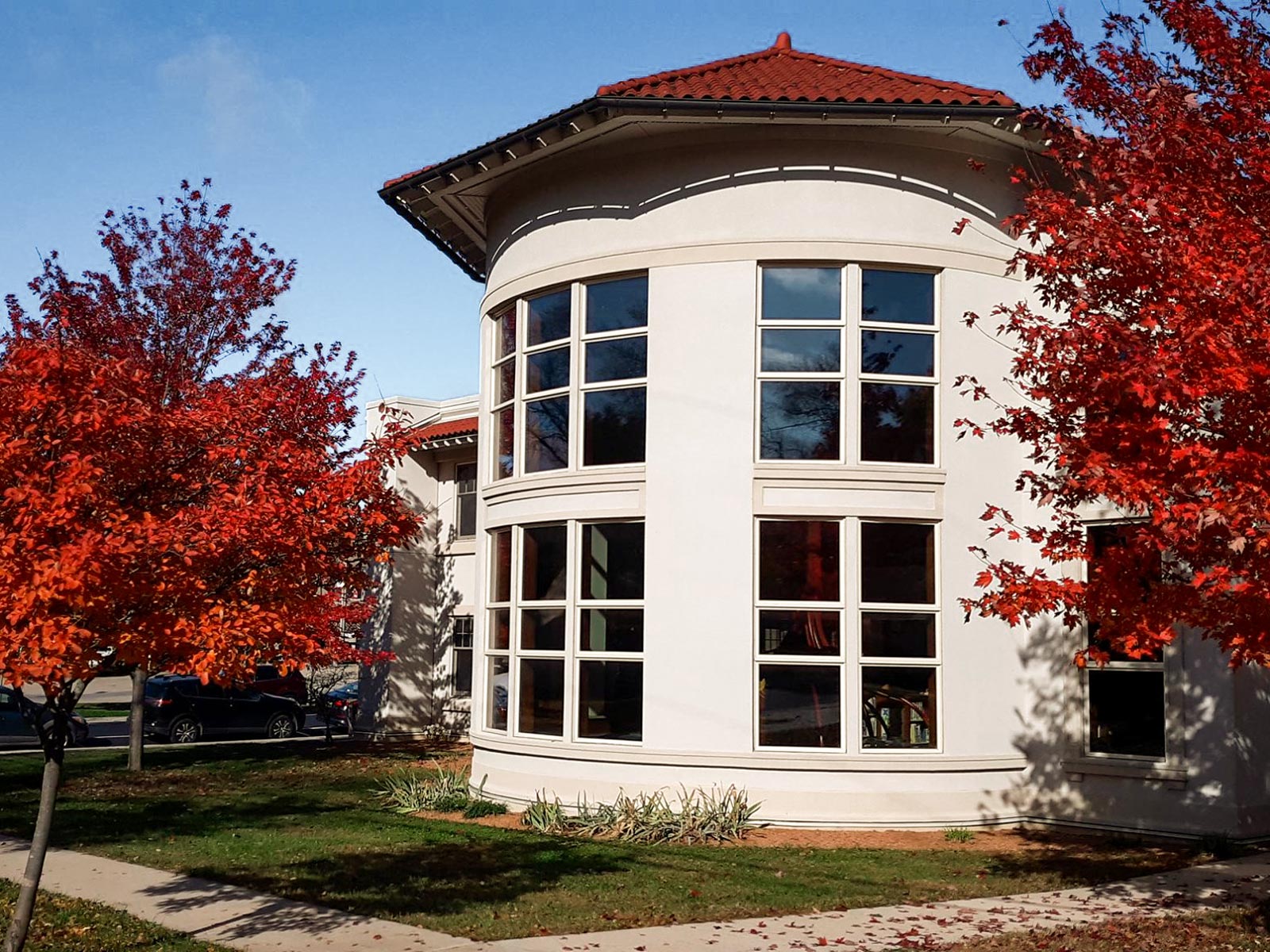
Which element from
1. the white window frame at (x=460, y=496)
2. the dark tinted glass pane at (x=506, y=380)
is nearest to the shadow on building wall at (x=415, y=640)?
the white window frame at (x=460, y=496)

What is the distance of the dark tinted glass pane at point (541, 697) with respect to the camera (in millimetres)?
15602

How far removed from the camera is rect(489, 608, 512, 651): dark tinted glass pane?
54.7 ft

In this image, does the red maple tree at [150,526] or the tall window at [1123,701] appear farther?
the tall window at [1123,701]

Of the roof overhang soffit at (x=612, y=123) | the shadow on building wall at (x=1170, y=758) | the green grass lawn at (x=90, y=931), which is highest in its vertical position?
the roof overhang soffit at (x=612, y=123)

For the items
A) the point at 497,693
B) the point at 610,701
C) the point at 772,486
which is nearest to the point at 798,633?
the point at 772,486

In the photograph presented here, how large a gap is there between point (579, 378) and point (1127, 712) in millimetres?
7631

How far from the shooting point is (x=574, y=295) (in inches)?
632

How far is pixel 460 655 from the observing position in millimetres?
28047

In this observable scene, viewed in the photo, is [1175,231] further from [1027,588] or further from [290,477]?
[290,477]

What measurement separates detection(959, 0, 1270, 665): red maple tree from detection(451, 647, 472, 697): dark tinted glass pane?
64.4ft

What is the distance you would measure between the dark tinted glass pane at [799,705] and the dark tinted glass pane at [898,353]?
3.63 m

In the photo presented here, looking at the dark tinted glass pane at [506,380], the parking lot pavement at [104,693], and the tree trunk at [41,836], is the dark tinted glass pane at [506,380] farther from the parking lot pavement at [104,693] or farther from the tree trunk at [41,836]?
the parking lot pavement at [104,693]

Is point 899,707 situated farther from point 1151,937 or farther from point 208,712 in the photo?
point 208,712

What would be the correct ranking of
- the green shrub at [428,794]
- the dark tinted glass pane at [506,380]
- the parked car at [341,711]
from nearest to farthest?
the green shrub at [428,794]
the dark tinted glass pane at [506,380]
the parked car at [341,711]
